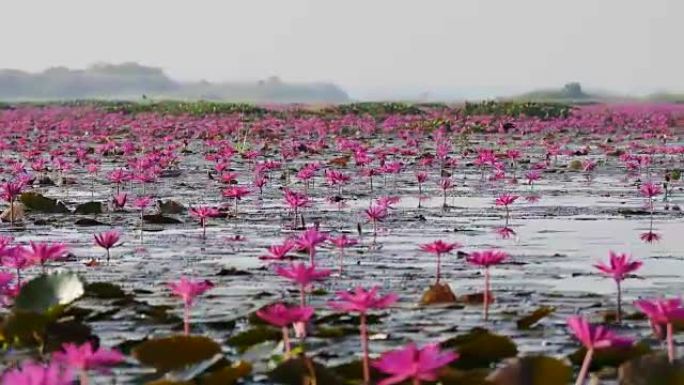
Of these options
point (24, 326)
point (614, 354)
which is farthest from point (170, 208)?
point (614, 354)

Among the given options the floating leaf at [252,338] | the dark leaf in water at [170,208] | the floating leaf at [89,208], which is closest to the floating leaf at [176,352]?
the floating leaf at [252,338]

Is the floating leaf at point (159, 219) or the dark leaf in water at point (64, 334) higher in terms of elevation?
the dark leaf in water at point (64, 334)

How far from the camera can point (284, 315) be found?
338 cm

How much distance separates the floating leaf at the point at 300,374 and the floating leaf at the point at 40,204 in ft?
21.9

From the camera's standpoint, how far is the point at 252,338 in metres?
4.27

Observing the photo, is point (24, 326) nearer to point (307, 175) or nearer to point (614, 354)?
point (614, 354)

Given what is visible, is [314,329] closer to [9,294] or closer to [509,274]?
[9,294]

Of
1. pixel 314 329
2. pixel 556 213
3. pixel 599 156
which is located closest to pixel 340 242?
pixel 314 329

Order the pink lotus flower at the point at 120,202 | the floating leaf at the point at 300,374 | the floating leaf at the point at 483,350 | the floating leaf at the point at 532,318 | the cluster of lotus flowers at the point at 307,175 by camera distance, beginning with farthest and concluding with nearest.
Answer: the pink lotus flower at the point at 120,202 < the floating leaf at the point at 532,318 < the floating leaf at the point at 483,350 < the floating leaf at the point at 300,374 < the cluster of lotus flowers at the point at 307,175

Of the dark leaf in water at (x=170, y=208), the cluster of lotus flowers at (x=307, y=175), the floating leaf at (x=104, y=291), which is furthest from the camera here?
the dark leaf in water at (x=170, y=208)

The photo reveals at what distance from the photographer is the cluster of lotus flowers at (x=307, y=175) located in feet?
10.9

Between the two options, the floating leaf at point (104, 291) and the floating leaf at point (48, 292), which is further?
the floating leaf at point (104, 291)

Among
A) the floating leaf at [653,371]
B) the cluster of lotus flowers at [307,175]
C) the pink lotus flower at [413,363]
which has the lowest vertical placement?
the cluster of lotus flowers at [307,175]

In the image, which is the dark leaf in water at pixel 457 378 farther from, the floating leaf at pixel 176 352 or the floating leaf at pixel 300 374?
the floating leaf at pixel 176 352
